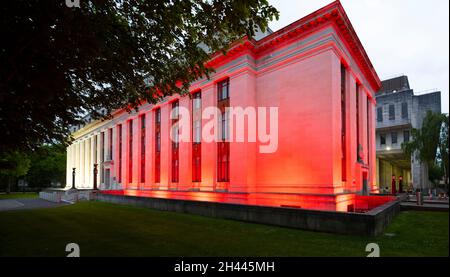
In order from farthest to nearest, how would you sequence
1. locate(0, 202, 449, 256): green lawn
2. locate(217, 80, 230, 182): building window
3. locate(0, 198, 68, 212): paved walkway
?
locate(217, 80, 230, 182): building window < locate(0, 198, 68, 212): paved walkway < locate(0, 202, 449, 256): green lawn

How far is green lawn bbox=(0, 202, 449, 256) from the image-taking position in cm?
819

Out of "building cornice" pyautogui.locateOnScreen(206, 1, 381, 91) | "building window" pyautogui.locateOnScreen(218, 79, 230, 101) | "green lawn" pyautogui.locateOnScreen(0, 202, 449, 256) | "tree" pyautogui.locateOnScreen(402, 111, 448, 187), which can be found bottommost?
"green lawn" pyautogui.locateOnScreen(0, 202, 449, 256)

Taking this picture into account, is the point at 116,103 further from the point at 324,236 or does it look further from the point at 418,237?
the point at 418,237

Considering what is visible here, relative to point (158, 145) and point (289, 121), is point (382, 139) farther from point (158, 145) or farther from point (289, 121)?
point (158, 145)

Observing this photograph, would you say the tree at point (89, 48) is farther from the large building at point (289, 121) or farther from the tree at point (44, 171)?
the tree at point (44, 171)

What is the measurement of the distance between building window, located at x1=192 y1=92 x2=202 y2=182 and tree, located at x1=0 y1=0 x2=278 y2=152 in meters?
15.5

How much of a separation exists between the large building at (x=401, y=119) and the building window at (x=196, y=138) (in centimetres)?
3336

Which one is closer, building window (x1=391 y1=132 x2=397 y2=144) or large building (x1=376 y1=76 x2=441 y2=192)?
large building (x1=376 y1=76 x2=441 y2=192)

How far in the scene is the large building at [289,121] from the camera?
19.8 m

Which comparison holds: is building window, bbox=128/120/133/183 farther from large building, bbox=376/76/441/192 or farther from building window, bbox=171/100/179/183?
large building, bbox=376/76/441/192

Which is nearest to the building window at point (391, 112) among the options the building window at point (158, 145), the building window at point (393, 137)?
the building window at point (393, 137)

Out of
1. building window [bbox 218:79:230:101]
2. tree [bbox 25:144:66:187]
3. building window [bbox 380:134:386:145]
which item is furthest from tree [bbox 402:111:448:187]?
tree [bbox 25:144:66:187]

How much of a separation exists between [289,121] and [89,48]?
17132mm
